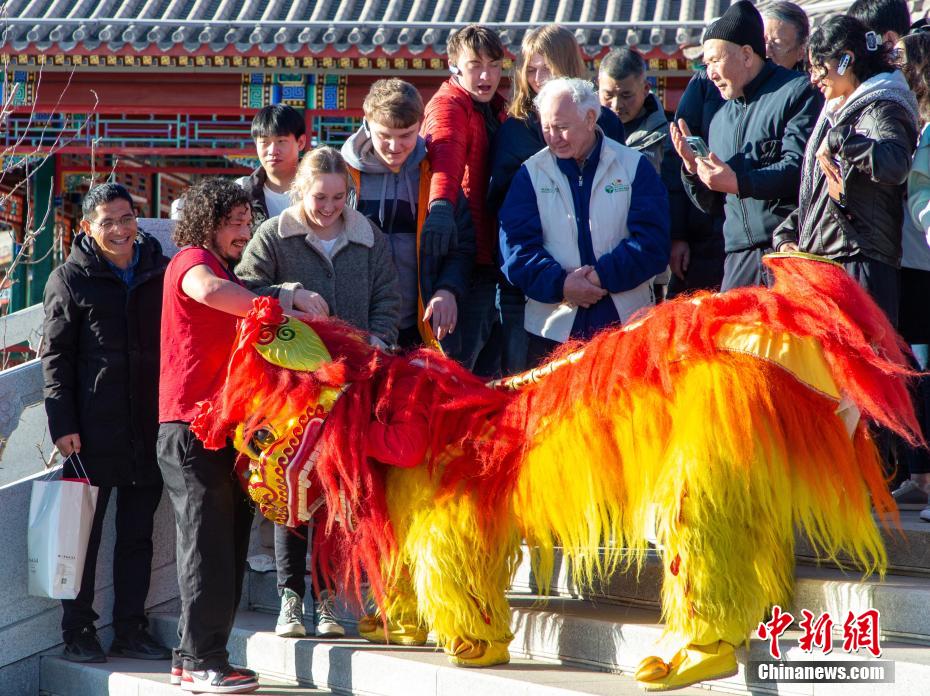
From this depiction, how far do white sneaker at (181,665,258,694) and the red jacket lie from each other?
1.90 metres

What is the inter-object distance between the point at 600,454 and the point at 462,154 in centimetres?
175

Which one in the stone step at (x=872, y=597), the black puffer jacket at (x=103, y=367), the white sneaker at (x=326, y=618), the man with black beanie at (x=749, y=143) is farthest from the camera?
the black puffer jacket at (x=103, y=367)

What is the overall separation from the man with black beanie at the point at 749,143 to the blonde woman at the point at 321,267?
47.6 inches

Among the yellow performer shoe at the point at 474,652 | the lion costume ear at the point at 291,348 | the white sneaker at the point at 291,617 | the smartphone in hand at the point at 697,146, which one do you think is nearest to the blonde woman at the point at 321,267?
the white sneaker at the point at 291,617

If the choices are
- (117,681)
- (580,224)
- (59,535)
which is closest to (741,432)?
(580,224)

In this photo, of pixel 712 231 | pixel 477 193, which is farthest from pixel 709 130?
pixel 477 193

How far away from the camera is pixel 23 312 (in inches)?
282

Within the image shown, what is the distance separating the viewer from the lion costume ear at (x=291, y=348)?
3570 millimetres

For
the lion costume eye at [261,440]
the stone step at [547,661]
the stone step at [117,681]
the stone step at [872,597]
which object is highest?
Answer: the lion costume eye at [261,440]

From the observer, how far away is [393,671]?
3666 millimetres

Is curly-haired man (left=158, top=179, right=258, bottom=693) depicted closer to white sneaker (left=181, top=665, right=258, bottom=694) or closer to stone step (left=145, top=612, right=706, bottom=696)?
white sneaker (left=181, top=665, right=258, bottom=694)

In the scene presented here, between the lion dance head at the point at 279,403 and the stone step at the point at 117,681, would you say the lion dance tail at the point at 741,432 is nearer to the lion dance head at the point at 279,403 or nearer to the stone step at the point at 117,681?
the lion dance head at the point at 279,403

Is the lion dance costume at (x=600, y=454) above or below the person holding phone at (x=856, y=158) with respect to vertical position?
below

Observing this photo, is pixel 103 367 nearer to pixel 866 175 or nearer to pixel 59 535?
pixel 59 535
